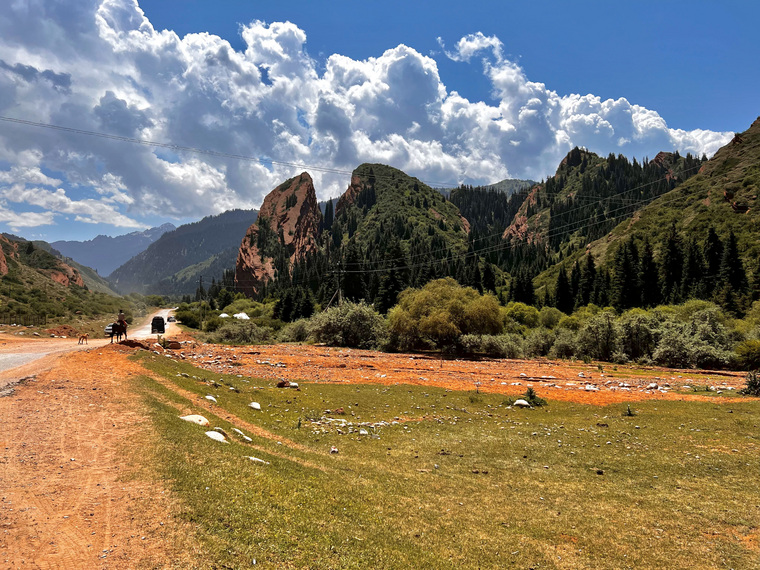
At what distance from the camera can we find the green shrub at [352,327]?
46.9 m

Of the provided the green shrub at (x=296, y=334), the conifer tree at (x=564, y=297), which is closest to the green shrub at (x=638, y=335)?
the green shrub at (x=296, y=334)

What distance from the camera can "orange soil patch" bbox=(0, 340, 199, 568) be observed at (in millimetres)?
4496

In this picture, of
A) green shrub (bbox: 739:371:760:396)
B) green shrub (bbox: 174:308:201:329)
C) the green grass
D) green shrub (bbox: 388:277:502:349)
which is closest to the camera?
the green grass

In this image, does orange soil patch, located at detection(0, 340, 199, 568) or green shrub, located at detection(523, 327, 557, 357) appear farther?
green shrub, located at detection(523, 327, 557, 357)

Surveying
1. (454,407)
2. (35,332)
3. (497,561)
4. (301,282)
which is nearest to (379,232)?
(301,282)

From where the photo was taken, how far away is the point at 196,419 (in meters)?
10.5

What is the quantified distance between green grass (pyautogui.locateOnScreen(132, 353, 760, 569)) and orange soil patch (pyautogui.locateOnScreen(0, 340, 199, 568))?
486 mm

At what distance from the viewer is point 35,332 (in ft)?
120

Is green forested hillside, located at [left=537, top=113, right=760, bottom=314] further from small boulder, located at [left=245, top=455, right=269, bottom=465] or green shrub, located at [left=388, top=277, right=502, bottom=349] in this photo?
small boulder, located at [left=245, top=455, right=269, bottom=465]

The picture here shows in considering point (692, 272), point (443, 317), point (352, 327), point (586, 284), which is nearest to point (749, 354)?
point (443, 317)

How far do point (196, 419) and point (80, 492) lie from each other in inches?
189

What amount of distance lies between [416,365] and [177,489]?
27696 millimetres

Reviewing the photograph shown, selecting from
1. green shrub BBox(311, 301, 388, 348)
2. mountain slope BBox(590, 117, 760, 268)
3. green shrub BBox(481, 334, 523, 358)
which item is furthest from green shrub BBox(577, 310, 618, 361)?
mountain slope BBox(590, 117, 760, 268)

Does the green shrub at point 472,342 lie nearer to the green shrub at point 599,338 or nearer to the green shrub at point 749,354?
the green shrub at point 599,338
